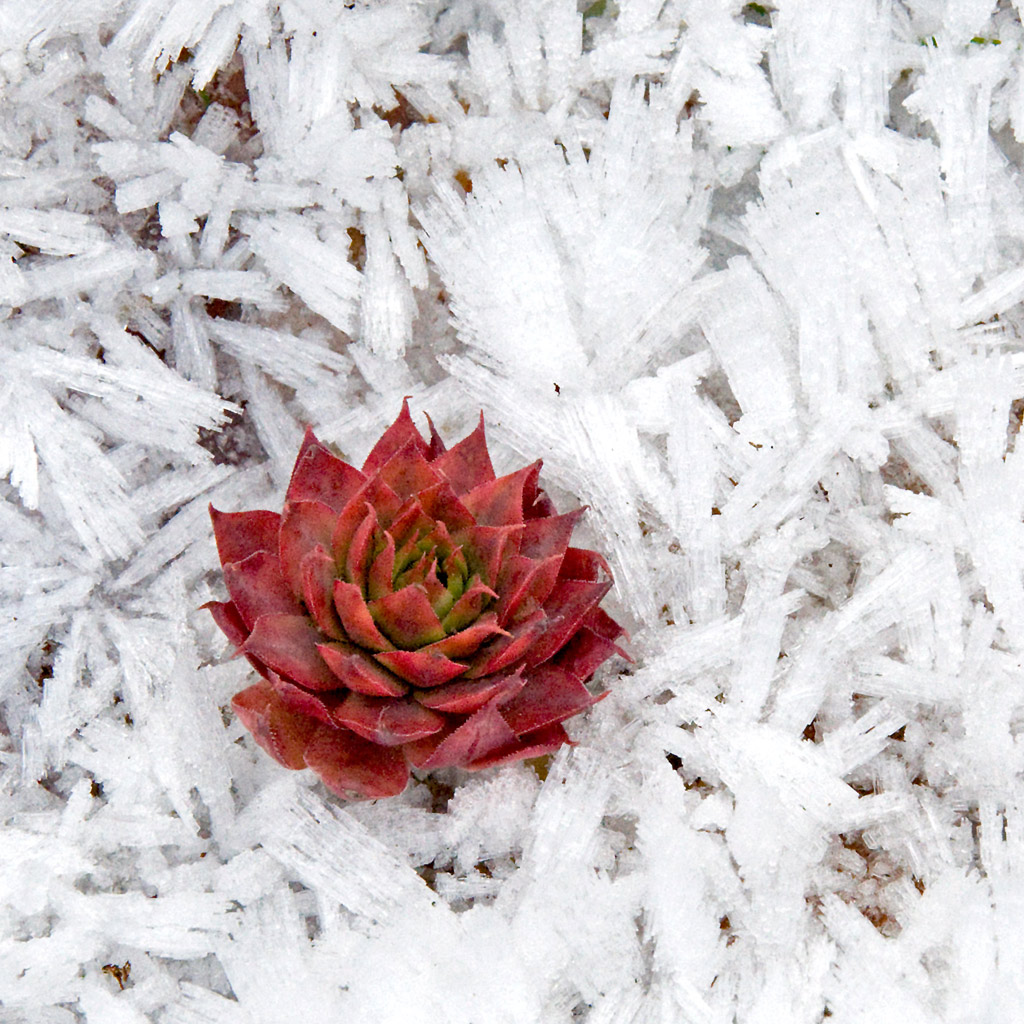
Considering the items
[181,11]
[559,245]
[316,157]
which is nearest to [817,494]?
[559,245]

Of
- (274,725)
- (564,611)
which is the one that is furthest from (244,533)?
(564,611)

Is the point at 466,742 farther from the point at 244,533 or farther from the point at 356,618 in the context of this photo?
the point at 244,533

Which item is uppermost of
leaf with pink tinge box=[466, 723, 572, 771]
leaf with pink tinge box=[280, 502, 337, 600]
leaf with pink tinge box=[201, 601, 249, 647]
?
leaf with pink tinge box=[280, 502, 337, 600]

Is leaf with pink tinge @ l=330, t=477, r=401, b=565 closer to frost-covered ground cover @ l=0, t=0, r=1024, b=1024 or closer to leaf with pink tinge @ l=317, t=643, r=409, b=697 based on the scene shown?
leaf with pink tinge @ l=317, t=643, r=409, b=697

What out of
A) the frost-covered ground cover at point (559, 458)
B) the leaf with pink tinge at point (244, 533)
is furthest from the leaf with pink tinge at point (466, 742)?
the leaf with pink tinge at point (244, 533)

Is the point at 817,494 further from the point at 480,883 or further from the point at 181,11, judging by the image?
the point at 181,11

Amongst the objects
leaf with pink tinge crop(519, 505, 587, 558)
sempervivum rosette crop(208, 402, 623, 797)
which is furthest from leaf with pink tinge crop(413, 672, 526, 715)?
leaf with pink tinge crop(519, 505, 587, 558)
